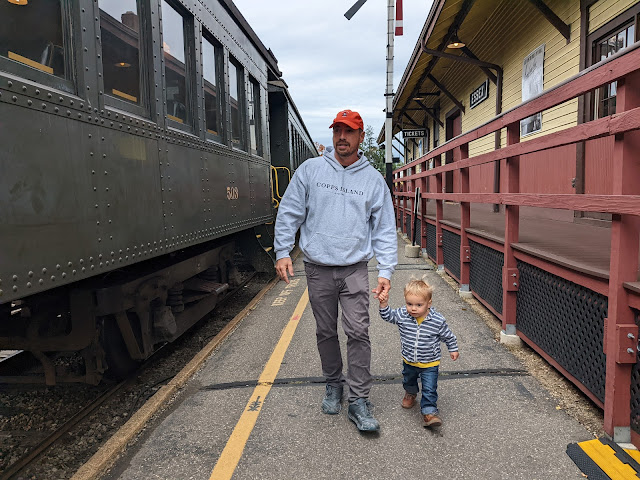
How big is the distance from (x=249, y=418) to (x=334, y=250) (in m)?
1.18

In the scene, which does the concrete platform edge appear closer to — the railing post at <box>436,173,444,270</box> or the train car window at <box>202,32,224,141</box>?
the train car window at <box>202,32,224,141</box>

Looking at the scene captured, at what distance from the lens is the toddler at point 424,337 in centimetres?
286

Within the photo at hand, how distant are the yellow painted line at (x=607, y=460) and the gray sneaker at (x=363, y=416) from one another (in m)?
1.07

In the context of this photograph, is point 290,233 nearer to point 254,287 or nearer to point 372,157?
point 254,287

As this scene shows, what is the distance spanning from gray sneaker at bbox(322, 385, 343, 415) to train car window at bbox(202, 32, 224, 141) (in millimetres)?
2796

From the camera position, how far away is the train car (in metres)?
2.17

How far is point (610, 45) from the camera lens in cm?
708

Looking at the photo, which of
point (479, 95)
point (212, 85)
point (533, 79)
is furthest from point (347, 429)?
point (479, 95)

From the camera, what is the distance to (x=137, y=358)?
12.5 feet

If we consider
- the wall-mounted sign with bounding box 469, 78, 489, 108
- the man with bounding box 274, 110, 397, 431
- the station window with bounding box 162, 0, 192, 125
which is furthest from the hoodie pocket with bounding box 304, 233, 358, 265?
the wall-mounted sign with bounding box 469, 78, 489, 108

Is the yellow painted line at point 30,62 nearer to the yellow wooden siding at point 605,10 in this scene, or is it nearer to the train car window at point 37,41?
the train car window at point 37,41

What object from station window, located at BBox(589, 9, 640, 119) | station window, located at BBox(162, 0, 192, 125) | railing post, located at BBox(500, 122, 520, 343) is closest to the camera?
station window, located at BBox(162, 0, 192, 125)

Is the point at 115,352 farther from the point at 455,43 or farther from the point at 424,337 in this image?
the point at 455,43

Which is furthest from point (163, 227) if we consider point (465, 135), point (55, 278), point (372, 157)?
point (372, 157)
